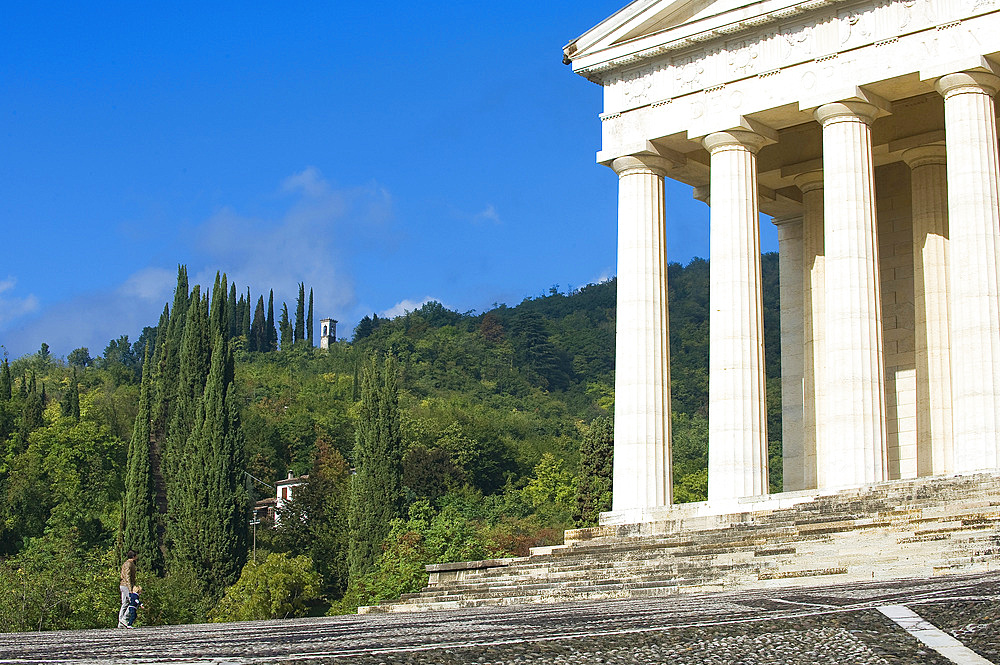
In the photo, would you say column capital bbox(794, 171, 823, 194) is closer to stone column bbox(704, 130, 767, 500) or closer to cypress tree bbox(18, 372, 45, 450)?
stone column bbox(704, 130, 767, 500)

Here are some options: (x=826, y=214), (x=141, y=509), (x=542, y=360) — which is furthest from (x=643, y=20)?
(x=542, y=360)

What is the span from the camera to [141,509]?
3169 inches

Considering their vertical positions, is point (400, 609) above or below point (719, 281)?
below

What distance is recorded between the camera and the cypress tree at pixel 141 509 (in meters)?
79.0

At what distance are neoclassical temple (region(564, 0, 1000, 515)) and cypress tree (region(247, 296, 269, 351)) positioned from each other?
6134 inches

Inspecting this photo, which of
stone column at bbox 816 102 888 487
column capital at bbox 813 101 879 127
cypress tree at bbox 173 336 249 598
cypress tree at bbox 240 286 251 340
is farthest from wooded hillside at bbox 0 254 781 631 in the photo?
column capital at bbox 813 101 879 127

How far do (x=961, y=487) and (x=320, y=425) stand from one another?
108458 mm

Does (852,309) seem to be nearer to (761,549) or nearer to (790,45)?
(790,45)

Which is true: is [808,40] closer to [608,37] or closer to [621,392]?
A: [608,37]

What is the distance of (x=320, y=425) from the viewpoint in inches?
5251

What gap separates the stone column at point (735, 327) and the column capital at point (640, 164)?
2144 mm

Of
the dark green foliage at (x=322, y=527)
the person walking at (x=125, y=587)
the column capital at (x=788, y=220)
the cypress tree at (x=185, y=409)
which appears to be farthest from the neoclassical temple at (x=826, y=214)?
the cypress tree at (x=185, y=409)

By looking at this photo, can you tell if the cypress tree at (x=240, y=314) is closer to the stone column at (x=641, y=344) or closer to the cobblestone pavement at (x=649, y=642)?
the stone column at (x=641, y=344)

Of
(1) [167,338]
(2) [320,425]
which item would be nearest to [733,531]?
(1) [167,338]
